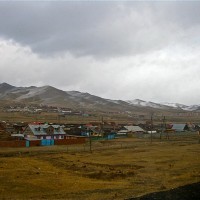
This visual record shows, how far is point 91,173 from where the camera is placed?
133 feet

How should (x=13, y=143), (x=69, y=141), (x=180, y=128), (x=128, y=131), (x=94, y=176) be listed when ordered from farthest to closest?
(x=180, y=128), (x=128, y=131), (x=69, y=141), (x=13, y=143), (x=94, y=176)

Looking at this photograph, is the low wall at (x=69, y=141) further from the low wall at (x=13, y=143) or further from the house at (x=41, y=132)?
the low wall at (x=13, y=143)

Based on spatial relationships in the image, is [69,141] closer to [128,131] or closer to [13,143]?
[13,143]

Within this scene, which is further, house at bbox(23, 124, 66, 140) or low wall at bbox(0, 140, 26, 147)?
house at bbox(23, 124, 66, 140)

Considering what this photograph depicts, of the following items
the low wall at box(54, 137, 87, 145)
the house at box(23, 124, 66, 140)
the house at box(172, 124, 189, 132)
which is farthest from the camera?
the house at box(172, 124, 189, 132)

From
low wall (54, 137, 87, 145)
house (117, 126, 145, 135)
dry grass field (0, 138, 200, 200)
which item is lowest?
dry grass field (0, 138, 200, 200)

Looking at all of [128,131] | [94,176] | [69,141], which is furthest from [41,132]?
[94,176]

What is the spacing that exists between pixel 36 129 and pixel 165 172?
174 ft

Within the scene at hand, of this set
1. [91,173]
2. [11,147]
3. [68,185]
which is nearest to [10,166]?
[91,173]

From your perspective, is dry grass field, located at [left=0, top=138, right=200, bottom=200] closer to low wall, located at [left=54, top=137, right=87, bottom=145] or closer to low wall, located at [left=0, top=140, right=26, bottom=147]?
low wall, located at [left=0, top=140, right=26, bottom=147]

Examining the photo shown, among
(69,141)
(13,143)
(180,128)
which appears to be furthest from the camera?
(180,128)

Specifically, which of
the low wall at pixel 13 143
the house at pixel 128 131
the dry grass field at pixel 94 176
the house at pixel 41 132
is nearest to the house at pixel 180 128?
the house at pixel 128 131

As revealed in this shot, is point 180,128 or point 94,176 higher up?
point 180,128

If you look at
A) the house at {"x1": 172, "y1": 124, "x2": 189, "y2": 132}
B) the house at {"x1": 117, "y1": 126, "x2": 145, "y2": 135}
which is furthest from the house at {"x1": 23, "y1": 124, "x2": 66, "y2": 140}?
the house at {"x1": 172, "y1": 124, "x2": 189, "y2": 132}
